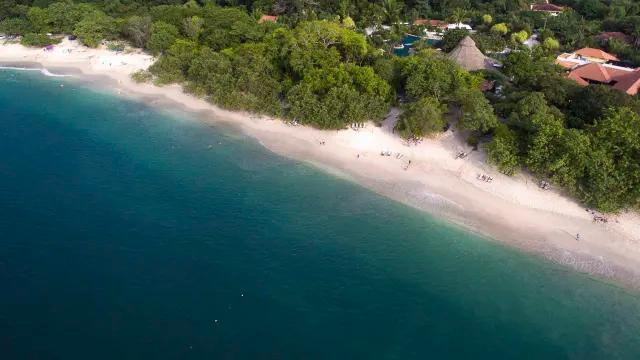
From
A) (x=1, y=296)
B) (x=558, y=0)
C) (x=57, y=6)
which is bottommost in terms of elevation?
(x=558, y=0)

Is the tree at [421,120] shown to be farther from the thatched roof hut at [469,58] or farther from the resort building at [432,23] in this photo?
the resort building at [432,23]

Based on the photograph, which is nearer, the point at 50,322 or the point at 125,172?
the point at 50,322

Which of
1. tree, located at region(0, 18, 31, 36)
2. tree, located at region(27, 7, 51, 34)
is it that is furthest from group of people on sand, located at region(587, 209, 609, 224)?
tree, located at region(0, 18, 31, 36)

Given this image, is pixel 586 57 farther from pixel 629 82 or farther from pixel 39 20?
pixel 39 20

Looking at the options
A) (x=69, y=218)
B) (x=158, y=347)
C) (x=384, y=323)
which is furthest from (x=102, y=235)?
(x=384, y=323)

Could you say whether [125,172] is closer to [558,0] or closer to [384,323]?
[384,323]

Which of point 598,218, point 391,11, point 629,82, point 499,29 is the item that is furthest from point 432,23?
point 598,218

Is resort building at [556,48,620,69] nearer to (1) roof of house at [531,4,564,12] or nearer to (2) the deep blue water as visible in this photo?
(1) roof of house at [531,4,564,12]
